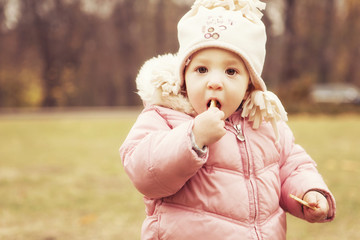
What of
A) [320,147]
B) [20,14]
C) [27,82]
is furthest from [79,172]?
[27,82]

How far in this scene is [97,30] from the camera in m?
22.0

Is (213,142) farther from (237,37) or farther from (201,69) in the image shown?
(237,37)

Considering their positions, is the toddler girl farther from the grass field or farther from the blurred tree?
the blurred tree

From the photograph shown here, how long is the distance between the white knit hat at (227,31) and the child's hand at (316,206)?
0.46 metres

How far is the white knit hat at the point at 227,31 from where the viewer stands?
1546mm

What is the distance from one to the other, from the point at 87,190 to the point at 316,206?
2.64 meters

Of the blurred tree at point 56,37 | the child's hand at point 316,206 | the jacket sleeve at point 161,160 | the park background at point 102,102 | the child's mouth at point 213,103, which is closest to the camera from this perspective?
the jacket sleeve at point 161,160

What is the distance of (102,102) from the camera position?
26844 mm

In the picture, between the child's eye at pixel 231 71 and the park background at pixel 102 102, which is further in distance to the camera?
the park background at pixel 102 102

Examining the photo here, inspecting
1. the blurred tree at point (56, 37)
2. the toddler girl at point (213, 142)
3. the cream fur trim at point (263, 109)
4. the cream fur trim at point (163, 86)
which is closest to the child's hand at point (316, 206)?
the toddler girl at point (213, 142)

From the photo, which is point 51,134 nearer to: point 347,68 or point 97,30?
point 97,30

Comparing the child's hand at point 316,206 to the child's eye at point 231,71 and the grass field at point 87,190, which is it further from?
the grass field at point 87,190

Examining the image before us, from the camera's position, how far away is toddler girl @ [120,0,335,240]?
144 centimetres

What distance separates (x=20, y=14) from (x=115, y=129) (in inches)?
509
